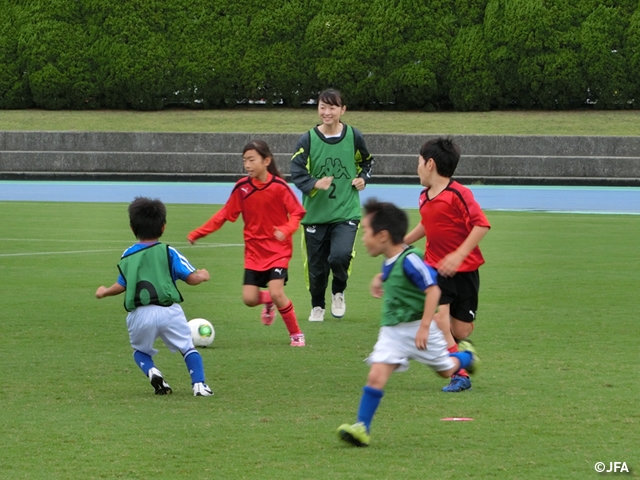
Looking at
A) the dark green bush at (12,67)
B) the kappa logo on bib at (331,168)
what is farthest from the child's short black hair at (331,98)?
the dark green bush at (12,67)

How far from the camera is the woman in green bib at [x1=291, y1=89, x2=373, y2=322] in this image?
10078 mm

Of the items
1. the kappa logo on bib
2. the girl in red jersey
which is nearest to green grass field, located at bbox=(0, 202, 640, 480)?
the girl in red jersey

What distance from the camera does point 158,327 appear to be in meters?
6.87

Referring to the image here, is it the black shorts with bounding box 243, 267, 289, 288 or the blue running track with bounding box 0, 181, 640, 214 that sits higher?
the black shorts with bounding box 243, 267, 289, 288

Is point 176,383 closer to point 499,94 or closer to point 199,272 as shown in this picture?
point 199,272

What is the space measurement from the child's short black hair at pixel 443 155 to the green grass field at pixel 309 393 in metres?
1.27

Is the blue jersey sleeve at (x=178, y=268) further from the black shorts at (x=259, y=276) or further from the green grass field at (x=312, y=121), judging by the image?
the green grass field at (x=312, y=121)

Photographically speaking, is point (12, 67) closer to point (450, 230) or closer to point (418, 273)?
point (450, 230)

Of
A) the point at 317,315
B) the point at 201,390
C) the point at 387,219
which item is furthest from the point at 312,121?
the point at 387,219

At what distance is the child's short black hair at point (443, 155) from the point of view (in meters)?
6.98

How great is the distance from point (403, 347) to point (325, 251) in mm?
4464

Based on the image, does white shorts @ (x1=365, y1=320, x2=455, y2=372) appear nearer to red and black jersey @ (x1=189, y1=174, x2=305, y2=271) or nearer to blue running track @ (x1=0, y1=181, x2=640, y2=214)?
red and black jersey @ (x1=189, y1=174, x2=305, y2=271)

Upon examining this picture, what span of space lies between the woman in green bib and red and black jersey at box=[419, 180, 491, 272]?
9.37 ft

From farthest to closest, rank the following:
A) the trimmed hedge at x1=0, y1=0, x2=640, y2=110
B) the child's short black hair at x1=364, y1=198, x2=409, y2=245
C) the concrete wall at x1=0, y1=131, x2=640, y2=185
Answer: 1. the trimmed hedge at x1=0, y1=0, x2=640, y2=110
2. the concrete wall at x1=0, y1=131, x2=640, y2=185
3. the child's short black hair at x1=364, y1=198, x2=409, y2=245
